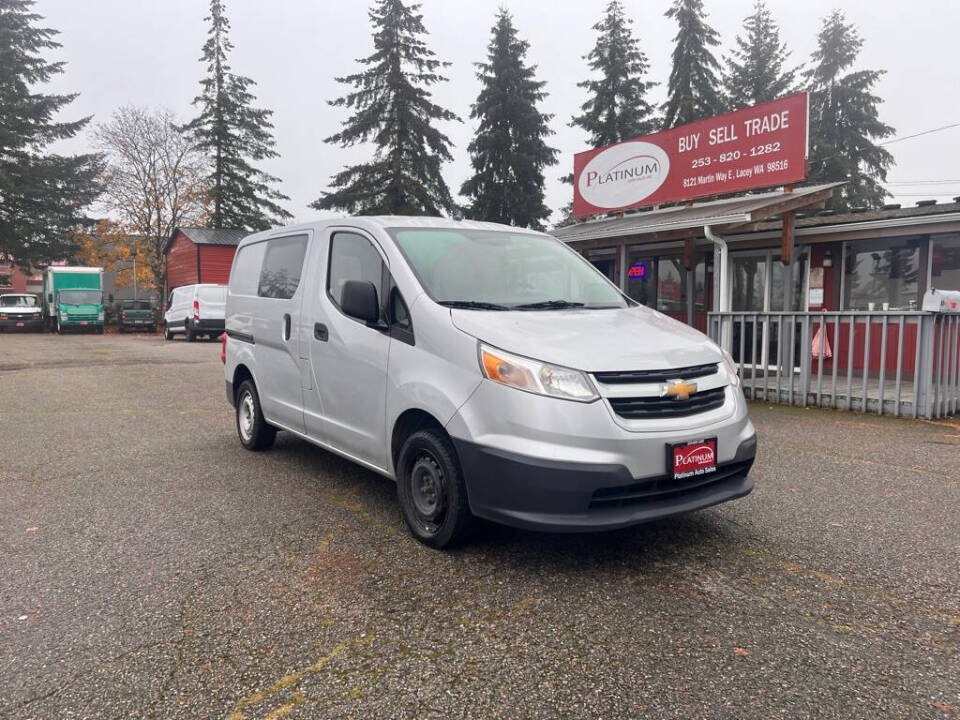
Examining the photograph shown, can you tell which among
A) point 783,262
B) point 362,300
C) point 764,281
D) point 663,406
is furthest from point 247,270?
point 764,281

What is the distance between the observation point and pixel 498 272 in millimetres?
4262

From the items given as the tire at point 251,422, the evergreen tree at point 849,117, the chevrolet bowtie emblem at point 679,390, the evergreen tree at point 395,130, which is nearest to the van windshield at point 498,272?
the chevrolet bowtie emblem at point 679,390

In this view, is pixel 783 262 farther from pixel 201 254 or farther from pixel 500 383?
pixel 201 254

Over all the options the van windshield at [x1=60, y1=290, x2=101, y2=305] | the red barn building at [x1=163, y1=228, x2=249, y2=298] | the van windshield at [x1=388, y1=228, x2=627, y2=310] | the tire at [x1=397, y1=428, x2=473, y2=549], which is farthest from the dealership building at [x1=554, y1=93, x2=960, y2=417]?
the red barn building at [x1=163, y1=228, x2=249, y2=298]

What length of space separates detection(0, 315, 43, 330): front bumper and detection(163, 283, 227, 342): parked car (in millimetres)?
11098

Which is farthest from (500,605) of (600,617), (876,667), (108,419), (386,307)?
(108,419)

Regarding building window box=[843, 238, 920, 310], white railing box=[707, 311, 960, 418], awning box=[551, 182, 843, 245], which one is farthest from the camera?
building window box=[843, 238, 920, 310]

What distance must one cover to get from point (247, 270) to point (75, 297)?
28.2m

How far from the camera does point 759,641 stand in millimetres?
2717

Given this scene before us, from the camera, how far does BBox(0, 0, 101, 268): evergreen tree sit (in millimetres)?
35562

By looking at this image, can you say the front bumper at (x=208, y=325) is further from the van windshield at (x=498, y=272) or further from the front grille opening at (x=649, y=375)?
the front grille opening at (x=649, y=375)

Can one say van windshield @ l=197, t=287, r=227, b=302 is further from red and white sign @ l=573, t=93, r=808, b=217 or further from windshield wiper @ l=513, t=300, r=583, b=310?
windshield wiper @ l=513, t=300, r=583, b=310

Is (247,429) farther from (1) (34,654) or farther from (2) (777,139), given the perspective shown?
(2) (777,139)

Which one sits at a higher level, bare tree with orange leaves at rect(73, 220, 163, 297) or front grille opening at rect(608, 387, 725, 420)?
bare tree with orange leaves at rect(73, 220, 163, 297)
